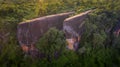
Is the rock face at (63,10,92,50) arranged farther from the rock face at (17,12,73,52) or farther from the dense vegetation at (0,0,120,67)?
the rock face at (17,12,73,52)

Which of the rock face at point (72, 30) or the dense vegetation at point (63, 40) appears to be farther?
the rock face at point (72, 30)

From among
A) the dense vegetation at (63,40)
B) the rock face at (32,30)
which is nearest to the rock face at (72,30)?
the dense vegetation at (63,40)

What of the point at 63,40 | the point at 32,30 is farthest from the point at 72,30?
the point at 32,30

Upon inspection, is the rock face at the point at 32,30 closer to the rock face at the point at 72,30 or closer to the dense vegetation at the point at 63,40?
the dense vegetation at the point at 63,40

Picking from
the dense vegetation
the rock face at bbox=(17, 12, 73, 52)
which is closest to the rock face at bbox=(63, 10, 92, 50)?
the dense vegetation

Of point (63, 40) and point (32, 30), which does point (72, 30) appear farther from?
point (32, 30)
